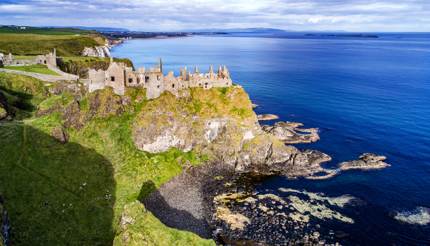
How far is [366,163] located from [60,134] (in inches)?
3085

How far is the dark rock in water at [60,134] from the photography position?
81312 mm

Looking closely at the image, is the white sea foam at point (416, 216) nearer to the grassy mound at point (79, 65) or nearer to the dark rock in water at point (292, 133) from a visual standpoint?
the dark rock in water at point (292, 133)

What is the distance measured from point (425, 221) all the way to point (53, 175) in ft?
248

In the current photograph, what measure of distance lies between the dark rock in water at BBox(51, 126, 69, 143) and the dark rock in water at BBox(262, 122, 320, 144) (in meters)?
61.0

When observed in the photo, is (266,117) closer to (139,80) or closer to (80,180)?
(139,80)

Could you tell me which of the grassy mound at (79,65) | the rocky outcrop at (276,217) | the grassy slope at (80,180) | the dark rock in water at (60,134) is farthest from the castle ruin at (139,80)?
the grassy mound at (79,65)

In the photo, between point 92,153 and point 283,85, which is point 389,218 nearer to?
point 92,153

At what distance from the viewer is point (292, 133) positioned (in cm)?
11356

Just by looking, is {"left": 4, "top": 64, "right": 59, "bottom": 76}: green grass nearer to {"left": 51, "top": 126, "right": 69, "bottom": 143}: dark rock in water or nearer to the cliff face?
{"left": 51, "top": 126, "right": 69, "bottom": 143}: dark rock in water

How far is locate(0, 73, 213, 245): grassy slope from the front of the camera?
5653 cm

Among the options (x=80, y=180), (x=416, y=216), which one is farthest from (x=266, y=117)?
(x=80, y=180)

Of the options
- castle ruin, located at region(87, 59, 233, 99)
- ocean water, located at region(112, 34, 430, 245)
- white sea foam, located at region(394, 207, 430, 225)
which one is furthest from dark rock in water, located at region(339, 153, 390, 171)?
castle ruin, located at region(87, 59, 233, 99)

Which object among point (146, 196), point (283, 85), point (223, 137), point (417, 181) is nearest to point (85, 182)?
point (146, 196)

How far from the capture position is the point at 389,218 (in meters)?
70.5
